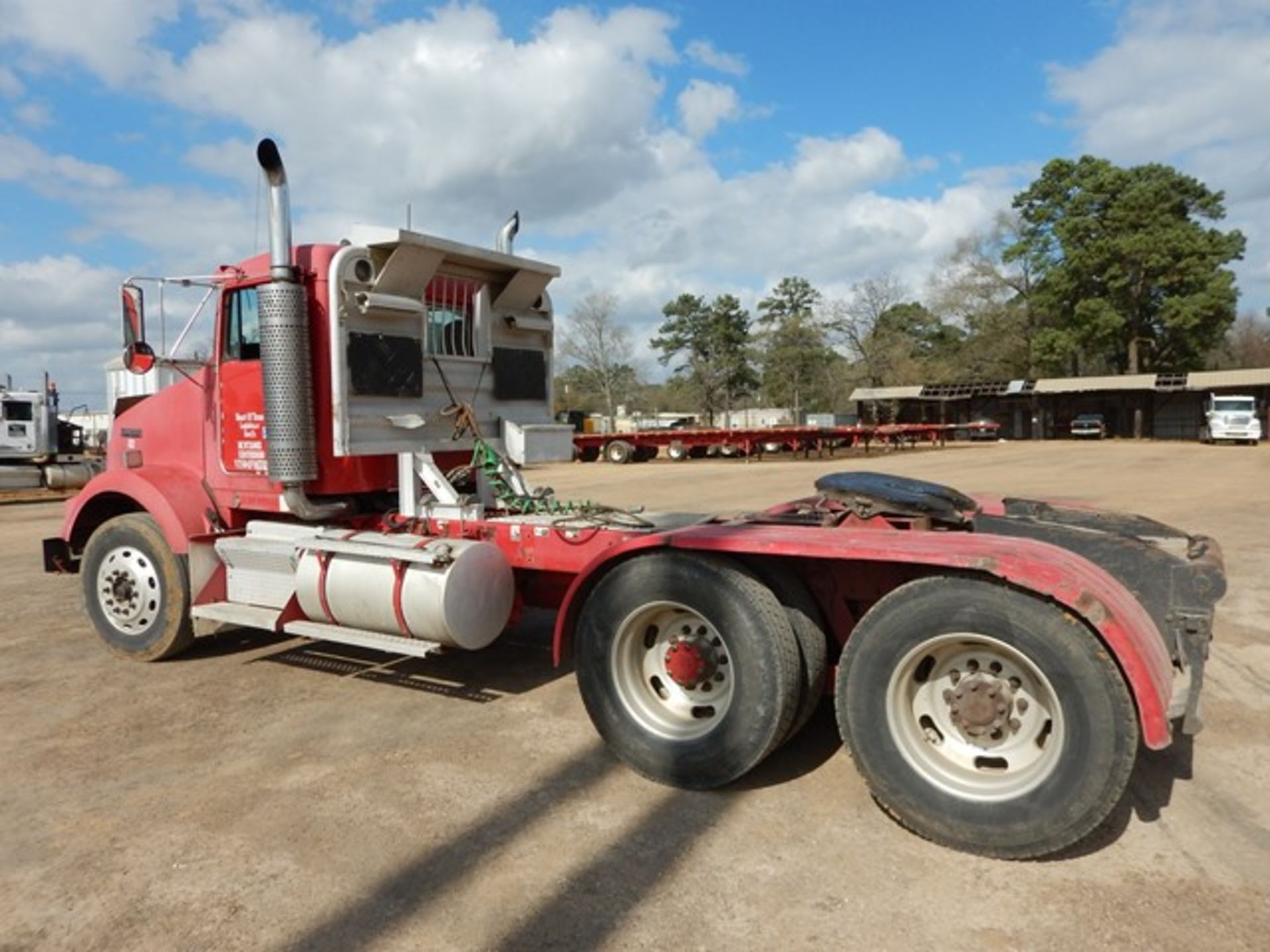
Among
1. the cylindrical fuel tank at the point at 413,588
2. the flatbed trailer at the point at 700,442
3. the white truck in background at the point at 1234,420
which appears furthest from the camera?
the white truck in background at the point at 1234,420

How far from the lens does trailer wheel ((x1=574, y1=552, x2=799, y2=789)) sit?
12.1 feet

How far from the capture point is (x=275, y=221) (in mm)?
5270

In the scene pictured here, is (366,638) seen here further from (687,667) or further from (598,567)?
(687,667)

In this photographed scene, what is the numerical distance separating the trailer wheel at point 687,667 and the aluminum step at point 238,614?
7.51ft

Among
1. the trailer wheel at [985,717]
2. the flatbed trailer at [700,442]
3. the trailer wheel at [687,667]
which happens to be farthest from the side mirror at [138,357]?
the flatbed trailer at [700,442]

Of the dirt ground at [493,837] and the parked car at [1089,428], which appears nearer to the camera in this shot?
the dirt ground at [493,837]

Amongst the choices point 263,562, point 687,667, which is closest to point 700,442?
point 263,562

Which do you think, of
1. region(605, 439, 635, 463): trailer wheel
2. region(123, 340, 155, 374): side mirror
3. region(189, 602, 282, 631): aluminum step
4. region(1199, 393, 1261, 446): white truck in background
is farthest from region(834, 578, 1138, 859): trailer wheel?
region(1199, 393, 1261, 446): white truck in background

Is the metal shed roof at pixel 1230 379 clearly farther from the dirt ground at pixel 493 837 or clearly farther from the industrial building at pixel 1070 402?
the dirt ground at pixel 493 837

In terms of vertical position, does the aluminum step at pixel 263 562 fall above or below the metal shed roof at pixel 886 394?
below

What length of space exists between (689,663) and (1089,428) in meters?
50.7

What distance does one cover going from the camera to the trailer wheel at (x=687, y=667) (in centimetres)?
369

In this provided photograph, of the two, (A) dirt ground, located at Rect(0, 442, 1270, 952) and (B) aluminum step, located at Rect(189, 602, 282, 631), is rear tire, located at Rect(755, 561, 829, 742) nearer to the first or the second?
(A) dirt ground, located at Rect(0, 442, 1270, 952)

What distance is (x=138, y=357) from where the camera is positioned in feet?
18.1
